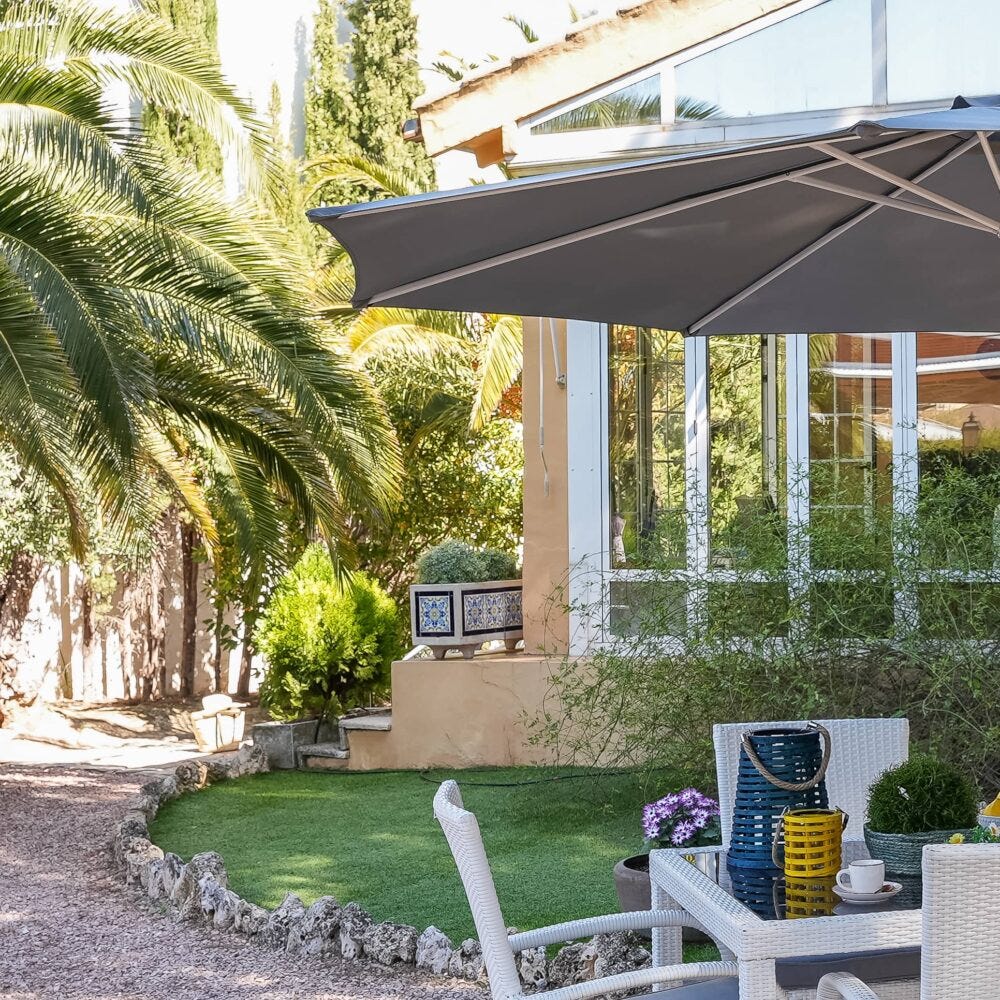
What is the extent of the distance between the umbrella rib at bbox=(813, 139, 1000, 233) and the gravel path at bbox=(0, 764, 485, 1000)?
303 centimetres

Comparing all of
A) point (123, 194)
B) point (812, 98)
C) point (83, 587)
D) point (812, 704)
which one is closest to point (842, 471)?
point (812, 98)

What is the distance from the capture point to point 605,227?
3398 mm

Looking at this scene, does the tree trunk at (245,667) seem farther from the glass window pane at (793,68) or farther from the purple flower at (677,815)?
the purple flower at (677,815)

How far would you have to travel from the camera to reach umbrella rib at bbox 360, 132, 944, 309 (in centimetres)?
316

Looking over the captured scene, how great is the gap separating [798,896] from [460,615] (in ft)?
19.8

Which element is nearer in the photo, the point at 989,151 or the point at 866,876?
the point at 866,876

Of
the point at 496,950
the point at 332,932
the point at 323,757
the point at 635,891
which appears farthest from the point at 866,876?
the point at 323,757

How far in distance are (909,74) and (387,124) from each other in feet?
43.0

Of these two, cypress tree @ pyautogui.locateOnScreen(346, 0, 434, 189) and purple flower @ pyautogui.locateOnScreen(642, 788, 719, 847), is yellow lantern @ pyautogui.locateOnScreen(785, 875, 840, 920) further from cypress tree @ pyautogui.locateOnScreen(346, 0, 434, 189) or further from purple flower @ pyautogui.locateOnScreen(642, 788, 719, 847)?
cypress tree @ pyautogui.locateOnScreen(346, 0, 434, 189)

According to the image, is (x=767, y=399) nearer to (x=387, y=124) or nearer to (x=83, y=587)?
(x=83, y=587)

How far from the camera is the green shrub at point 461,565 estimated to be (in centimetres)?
Answer: 885

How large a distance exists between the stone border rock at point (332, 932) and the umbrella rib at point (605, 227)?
2366mm

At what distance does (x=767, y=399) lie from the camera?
27.0ft

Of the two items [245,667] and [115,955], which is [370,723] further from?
[245,667]
